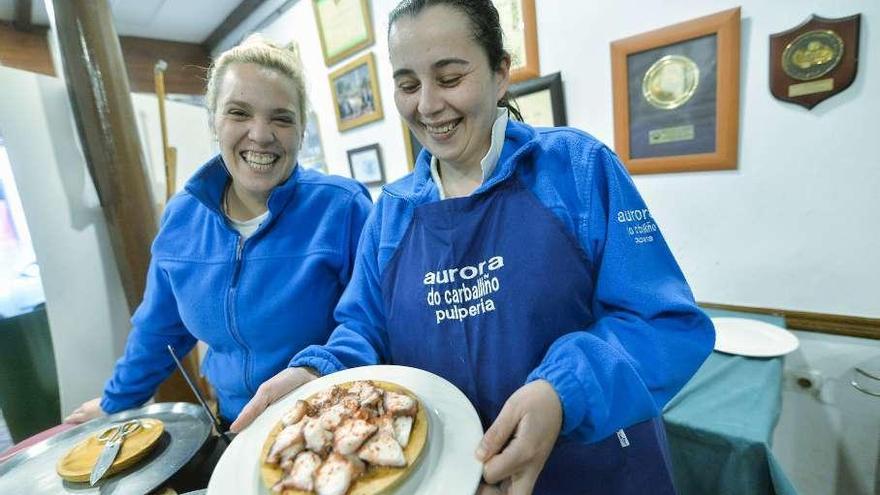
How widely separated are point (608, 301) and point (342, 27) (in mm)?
2764

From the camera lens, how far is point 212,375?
1.24 m

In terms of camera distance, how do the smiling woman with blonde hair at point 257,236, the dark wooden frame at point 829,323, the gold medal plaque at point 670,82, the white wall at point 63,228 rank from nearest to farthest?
the smiling woman with blonde hair at point 257,236, the dark wooden frame at point 829,323, the gold medal plaque at point 670,82, the white wall at point 63,228

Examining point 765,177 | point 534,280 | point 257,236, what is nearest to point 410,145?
point 257,236

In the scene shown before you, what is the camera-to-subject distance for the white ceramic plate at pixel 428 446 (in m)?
0.55

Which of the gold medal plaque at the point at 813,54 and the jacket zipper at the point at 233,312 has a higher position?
the gold medal plaque at the point at 813,54

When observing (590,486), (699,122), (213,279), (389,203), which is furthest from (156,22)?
(590,486)

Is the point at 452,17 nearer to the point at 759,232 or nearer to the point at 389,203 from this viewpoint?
the point at 389,203

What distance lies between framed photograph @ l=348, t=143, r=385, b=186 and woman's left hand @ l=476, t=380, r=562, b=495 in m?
2.46

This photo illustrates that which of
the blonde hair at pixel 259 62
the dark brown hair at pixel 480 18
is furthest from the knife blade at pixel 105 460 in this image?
the dark brown hair at pixel 480 18

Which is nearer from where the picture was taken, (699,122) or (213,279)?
(213,279)

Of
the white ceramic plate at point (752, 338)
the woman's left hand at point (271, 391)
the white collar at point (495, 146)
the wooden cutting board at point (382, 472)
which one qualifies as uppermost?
the white collar at point (495, 146)

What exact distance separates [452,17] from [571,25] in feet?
4.37

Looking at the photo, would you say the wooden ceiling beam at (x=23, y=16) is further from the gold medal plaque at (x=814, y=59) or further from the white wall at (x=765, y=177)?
the gold medal plaque at (x=814, y=59)

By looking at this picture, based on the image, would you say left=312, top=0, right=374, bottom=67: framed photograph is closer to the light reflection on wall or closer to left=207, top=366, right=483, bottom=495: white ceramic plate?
the light reflection on wall
